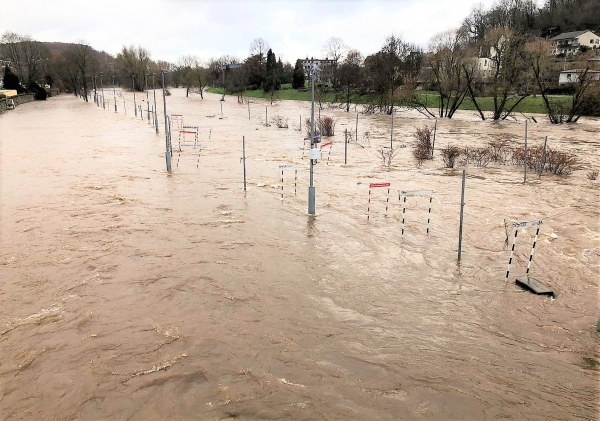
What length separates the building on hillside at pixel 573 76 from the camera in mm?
47344

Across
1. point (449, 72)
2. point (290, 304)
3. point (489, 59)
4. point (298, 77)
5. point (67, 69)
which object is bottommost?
point (290, 304)

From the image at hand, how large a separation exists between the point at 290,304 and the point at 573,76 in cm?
7034

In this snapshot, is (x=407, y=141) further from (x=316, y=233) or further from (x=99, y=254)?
(x=99, y=254)

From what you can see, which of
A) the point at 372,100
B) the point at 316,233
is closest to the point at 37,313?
the point at 316,233

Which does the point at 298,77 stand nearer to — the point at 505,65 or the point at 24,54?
the point at 505,65

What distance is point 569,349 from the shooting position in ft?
27.1

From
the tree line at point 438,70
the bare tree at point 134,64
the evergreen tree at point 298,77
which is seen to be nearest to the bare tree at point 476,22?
the tree line at point 438,70

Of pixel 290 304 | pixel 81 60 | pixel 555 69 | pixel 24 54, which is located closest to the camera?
pixel 290 304

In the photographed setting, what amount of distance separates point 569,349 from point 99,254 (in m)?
11.6

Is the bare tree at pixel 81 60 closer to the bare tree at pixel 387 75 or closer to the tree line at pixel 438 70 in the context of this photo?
the tree line at pixel 438 70

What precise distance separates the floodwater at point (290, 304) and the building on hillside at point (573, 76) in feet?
111

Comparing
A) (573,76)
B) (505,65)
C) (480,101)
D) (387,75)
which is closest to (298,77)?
(387,75)

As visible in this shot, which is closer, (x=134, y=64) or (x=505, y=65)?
(x=505, y=65)

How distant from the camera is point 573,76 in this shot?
211 ft
